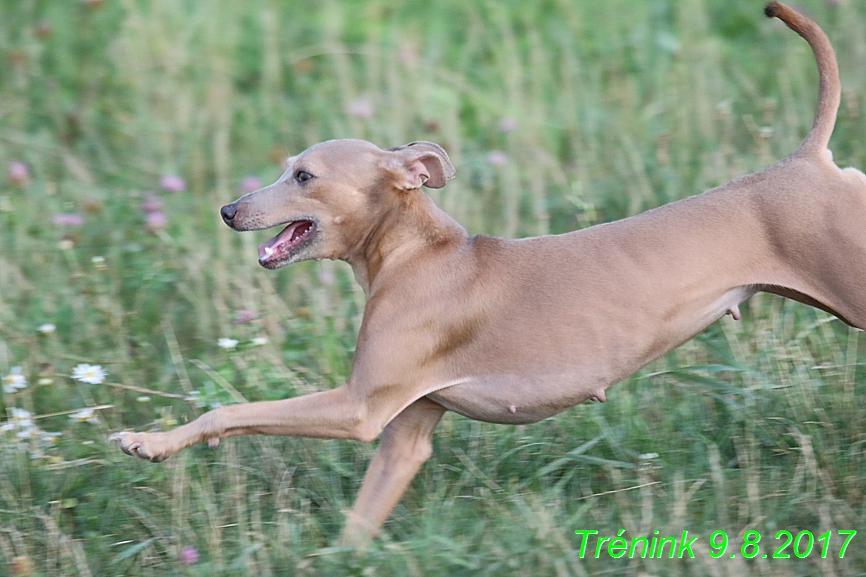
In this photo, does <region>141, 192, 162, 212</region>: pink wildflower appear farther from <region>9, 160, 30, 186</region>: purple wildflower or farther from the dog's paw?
the dog's paw

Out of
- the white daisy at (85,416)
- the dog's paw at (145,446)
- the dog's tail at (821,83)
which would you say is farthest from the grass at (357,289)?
the dog's tail at (821,83)

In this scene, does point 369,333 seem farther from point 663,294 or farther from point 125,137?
point 125,137

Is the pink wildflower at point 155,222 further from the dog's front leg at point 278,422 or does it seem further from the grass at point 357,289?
the dog's front leg at point 278,422

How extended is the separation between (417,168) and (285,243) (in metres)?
0.57

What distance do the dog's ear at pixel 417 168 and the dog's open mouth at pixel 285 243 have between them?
0.37 metres

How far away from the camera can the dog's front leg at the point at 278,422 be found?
13.3 ft

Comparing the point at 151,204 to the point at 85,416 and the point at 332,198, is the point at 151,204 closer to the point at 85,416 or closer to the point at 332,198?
the point at 85,416

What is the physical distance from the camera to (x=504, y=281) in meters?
4.29

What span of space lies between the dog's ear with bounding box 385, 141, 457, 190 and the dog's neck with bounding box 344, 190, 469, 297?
0.23ft

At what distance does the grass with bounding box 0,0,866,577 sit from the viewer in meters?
4.24

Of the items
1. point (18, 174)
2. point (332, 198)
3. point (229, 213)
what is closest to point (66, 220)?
point (18, 174)

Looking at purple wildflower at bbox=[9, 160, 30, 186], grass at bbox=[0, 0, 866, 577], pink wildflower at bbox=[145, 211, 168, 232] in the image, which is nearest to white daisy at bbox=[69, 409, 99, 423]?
grass at bbox=[0, 0, 866, 577]

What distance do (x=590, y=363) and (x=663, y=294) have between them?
36 centimetres

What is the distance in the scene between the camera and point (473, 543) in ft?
13.3
